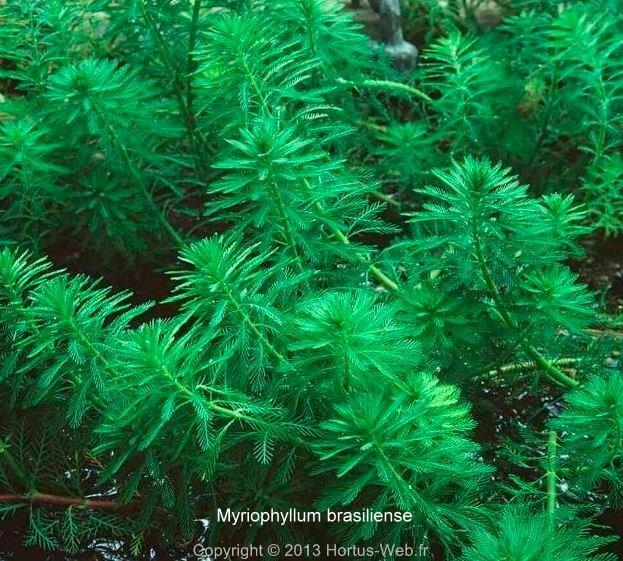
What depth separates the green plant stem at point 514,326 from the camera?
82.6 inches

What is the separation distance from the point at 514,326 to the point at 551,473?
0.34 meters

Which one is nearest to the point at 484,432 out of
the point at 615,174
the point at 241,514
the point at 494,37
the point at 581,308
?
the point at 581,308

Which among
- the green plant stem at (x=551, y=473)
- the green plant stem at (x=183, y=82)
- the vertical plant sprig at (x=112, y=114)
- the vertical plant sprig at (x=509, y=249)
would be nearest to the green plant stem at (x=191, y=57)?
the green plant stem at (x=183, y=82)

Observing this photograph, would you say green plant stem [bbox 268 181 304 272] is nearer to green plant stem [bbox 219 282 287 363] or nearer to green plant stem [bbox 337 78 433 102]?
green plant stem [bbox 219 282 287 363]

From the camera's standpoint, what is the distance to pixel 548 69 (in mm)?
3229

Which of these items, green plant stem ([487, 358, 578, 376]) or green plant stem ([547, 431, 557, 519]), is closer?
green plant stem ([547, 431, 557, 519])

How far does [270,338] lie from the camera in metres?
2.01

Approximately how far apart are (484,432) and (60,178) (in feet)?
4.77

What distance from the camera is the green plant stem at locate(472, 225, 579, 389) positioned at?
2.10 m

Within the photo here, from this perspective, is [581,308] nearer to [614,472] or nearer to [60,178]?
[614,472]

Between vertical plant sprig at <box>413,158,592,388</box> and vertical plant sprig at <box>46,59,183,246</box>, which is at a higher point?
vertical plant sprig at <box>46,59,183,246</box>

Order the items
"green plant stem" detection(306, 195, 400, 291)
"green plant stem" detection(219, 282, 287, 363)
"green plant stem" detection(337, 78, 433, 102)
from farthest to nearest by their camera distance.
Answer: "green plant stem" detection(337, 78, 433, 102) < "green plant stem" detection(306, 195, 400, 291) < "green plant stem" detection(219, 282, 287, 363)

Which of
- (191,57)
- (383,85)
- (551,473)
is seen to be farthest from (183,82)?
(551,473)

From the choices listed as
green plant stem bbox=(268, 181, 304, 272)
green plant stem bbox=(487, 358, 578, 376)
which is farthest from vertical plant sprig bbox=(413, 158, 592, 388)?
green plant stem bbox=(268, 181, 304, 272)
